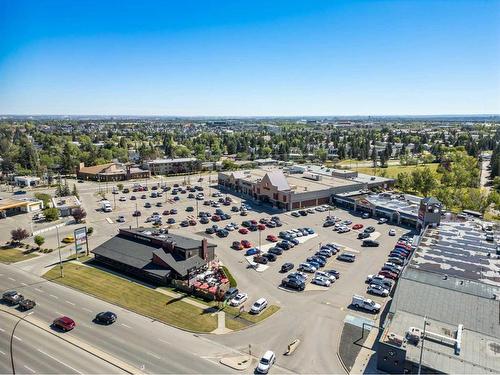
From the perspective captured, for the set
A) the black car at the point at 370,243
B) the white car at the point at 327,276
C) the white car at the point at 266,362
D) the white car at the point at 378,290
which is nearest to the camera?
the white car at the point at 266,362

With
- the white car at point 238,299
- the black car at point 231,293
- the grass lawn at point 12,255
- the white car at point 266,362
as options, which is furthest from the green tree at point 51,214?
the white car at point 266,362

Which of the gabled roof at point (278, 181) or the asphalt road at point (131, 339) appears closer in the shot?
the asphalt road at point (131, 339)

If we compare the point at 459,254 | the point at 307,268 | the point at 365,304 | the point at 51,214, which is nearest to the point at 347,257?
the point at 307,268

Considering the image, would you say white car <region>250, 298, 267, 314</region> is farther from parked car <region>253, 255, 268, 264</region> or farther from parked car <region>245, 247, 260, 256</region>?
parked car <region>245, 247, 260, 256</region>

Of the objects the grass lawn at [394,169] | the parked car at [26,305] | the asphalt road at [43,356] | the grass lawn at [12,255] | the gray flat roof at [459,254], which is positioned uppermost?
the gray flat roof at [459,254]

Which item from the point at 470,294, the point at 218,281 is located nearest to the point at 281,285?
the point at 218,281

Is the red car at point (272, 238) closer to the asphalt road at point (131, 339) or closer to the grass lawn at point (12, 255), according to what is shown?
the asphalt road at point (131, 339)

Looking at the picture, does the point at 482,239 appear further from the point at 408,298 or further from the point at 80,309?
the point at 80,309
